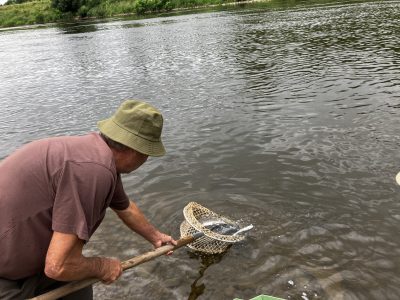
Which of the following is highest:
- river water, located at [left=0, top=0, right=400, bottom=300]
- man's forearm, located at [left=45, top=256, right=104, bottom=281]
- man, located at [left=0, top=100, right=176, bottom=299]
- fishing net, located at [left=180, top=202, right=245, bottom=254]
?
man, located at [left=0, top=100, right=176, bottom=299]

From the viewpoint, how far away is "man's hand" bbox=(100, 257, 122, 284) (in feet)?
13.8

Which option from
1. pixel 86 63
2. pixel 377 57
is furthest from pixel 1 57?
pixel 377 57

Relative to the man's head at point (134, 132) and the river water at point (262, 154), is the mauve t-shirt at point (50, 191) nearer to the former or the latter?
the man's head at point (134, 132)

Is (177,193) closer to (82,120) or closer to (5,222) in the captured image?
(5,222)

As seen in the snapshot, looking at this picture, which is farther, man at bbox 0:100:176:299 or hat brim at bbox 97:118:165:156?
hat brim at bbox 97:118:165:156

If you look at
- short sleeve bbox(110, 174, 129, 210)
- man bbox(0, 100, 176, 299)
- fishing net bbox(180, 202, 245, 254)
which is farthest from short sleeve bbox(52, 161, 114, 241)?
fishing net bbox(180, 202, 245, 254)

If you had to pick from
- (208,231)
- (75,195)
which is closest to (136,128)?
(75,195)

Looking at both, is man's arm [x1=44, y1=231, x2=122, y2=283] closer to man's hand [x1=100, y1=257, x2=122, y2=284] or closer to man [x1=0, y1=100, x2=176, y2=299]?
man [x1=0, y1=100, x2=176, y2=299]

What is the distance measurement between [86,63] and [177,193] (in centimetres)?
2302

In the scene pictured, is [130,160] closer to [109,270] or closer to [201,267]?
[109,270]

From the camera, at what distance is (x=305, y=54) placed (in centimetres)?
2483

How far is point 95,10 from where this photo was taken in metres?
102

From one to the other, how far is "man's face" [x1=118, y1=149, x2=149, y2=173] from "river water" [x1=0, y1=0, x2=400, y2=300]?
324 cm

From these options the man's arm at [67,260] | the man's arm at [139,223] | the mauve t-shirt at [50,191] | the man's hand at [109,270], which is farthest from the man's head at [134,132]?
the man's arm at [139,223]
